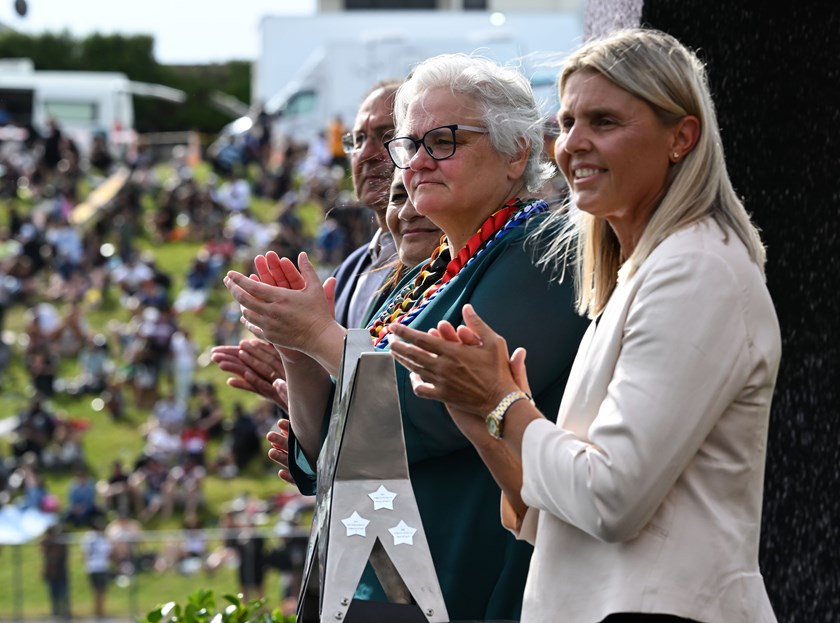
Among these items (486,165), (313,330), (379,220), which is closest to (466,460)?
(313,330)

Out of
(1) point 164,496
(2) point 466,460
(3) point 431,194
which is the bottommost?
(1) point 164,496

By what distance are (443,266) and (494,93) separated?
394 millimetres

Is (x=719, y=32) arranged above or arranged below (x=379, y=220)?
above

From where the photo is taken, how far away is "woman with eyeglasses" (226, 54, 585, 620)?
2.80m

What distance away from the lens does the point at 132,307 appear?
23922 mm

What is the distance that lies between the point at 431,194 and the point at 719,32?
1.28 metres

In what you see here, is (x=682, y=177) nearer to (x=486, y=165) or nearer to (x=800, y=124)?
(x=486, y=165)

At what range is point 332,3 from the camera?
154ft

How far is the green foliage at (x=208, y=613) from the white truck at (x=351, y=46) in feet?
75.8

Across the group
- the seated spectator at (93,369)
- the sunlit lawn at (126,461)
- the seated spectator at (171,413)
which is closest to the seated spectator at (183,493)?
the sunlit lawn at (126,461)

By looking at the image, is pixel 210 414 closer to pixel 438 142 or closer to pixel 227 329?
pixel 227 329

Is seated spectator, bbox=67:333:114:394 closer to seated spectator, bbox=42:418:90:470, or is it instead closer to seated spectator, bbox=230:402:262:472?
seated spectator, bbox=42:418:90:470

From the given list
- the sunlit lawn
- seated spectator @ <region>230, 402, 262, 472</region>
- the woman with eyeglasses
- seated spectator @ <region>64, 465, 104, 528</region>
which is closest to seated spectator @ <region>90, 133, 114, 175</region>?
the sunlit lawn

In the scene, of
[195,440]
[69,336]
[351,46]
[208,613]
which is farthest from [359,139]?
[351,46]
